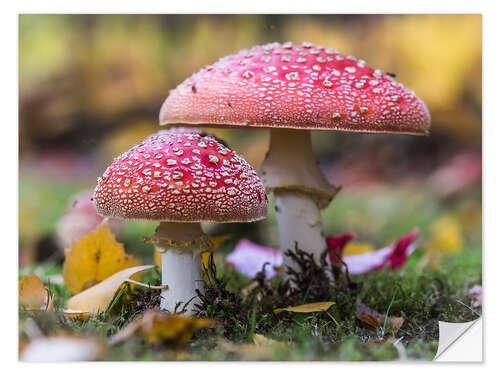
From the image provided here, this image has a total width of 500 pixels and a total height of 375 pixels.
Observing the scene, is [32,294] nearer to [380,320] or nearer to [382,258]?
[380,320]

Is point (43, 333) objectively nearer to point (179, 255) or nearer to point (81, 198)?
point (179, 255)

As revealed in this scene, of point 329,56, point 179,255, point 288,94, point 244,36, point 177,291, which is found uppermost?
point 244,36

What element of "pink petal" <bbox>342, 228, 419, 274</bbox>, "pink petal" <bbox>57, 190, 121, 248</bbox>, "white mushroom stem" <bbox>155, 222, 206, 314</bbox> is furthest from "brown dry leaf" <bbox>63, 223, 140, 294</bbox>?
"pink petal" <bbox>342, 228, 419, 274</bbox>

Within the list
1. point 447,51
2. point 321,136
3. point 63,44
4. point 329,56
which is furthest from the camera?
point 321,136

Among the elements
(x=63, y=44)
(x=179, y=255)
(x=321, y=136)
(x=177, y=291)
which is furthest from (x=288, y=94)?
(x=321, y=136)

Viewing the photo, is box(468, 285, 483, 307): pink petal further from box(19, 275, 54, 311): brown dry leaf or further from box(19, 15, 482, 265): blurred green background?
box(19, 275, 54, 311): brown dry leaf

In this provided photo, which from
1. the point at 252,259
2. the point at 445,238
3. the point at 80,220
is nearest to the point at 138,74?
the point at 80,220
